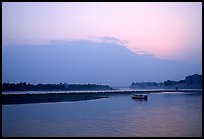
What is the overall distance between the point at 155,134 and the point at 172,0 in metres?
9.52

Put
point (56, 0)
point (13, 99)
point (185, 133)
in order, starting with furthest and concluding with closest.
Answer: point (13, 99) → point (185, 133) → point (56, 0)

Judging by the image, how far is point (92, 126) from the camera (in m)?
13.6

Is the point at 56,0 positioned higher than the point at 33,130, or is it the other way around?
the point at 56,0

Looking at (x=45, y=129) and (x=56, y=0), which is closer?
(x=56, y=0)

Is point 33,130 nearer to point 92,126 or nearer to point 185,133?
point 92,126

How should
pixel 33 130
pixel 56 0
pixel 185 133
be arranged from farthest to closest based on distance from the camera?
pixel 33 130
pixel 185 133
pixel 56 0

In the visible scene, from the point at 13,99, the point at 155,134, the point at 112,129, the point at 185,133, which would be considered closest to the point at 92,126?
the point at 112,129

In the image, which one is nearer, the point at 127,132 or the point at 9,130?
the point at 127,132

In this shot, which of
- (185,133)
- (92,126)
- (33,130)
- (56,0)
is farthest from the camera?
(92,126)

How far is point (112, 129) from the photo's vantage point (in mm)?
12883

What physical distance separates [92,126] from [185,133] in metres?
4.31

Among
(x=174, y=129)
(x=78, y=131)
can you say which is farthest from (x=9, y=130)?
(x=174, y=129)

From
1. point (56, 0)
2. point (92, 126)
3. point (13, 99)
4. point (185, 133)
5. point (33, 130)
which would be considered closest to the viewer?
point (56, 0)

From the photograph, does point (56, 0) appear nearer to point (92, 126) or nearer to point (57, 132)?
point (57, 132)
